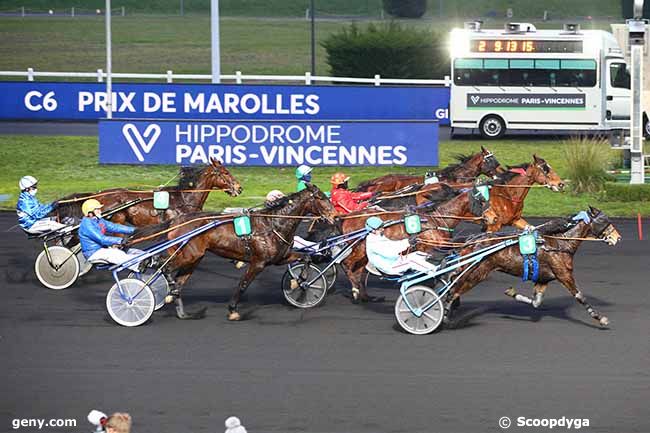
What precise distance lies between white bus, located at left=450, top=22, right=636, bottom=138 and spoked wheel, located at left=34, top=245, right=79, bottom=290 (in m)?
18.9

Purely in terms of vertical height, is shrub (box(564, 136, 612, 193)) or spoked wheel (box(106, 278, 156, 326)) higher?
shrub (box(564, 136, 612, 193))

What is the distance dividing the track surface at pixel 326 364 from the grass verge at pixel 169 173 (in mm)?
7245

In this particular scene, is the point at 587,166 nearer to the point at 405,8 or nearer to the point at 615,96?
the point at 615,96

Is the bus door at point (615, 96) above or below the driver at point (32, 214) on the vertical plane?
above

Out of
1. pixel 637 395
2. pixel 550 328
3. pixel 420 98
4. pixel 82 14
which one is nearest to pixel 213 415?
pixel 637 395

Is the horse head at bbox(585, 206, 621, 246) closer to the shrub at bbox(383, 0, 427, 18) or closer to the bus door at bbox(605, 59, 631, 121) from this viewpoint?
the bus door at bbox(605, 59, 631, 121)

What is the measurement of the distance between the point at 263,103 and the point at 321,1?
43798 millimetres

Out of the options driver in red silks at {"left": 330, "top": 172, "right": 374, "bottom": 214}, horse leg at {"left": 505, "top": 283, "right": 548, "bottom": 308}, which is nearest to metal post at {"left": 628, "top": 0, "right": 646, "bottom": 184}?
driver in red silks at {"left": 330, "top": 172, "right": 374, "bottom": 214}

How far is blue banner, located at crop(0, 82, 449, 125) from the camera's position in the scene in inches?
1110

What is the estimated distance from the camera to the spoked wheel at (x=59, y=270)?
15.4 metres

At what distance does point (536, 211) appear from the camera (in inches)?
867

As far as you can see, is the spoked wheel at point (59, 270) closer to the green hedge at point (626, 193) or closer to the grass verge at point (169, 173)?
the grass verge at point (169, 173)

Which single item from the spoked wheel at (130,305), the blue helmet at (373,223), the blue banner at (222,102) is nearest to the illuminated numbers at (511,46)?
the blue banner at (222,102)

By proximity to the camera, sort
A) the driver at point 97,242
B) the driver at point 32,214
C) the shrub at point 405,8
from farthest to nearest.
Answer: the shrub at point 405,8
the driver at point 32,214
the driver at point 97,242
